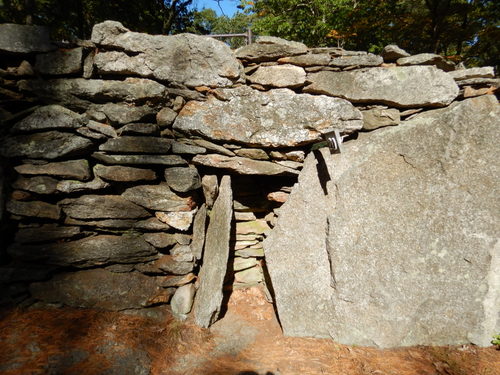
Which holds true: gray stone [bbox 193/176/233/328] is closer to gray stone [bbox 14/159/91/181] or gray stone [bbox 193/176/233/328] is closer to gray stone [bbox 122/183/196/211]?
gray stone [bbox 122/183/196/211]

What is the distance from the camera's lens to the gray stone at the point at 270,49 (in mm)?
2674

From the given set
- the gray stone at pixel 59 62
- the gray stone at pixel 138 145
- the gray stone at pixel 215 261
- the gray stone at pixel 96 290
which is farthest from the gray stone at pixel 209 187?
the gray stone at pixel 59 62

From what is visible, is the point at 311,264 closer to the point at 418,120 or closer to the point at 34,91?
the point at 418,120

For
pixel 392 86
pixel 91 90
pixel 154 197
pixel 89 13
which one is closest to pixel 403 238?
pixel 392 86

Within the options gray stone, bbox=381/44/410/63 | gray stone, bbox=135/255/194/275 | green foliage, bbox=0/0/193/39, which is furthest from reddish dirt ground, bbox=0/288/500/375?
green foliage, bbox=0/0/193/39

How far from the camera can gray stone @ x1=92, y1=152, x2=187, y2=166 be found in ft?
8.64

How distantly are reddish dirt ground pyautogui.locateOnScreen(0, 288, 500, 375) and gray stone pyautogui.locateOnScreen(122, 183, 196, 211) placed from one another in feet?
3.63

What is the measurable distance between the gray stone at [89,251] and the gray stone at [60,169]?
64cm

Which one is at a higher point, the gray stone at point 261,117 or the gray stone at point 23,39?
the gray stone at point 23,39

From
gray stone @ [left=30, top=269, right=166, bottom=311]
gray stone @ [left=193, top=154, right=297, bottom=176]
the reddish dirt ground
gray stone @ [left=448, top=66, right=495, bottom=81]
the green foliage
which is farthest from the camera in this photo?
the green foliage

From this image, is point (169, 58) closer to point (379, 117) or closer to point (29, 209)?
point (29, 209)

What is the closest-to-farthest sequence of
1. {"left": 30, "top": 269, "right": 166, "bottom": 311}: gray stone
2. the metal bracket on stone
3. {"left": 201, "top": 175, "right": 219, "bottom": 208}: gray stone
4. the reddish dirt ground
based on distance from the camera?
1. the reddish dirt ground
2. the metal bracket on stone
3. {"left": 30, "top": 269, "right": 166, "bottom": 311}: gray stone
4. {"left": 201, "top": 175, "right": 219, "bottom": 208}: gray stone

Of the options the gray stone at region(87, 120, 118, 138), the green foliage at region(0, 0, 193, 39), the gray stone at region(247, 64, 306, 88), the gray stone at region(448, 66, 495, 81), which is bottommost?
the gray stone at region(87, 120, 118, 138)

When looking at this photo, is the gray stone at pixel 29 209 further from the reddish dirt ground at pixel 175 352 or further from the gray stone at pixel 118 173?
the reddish dirt ground at pixel 175 352
